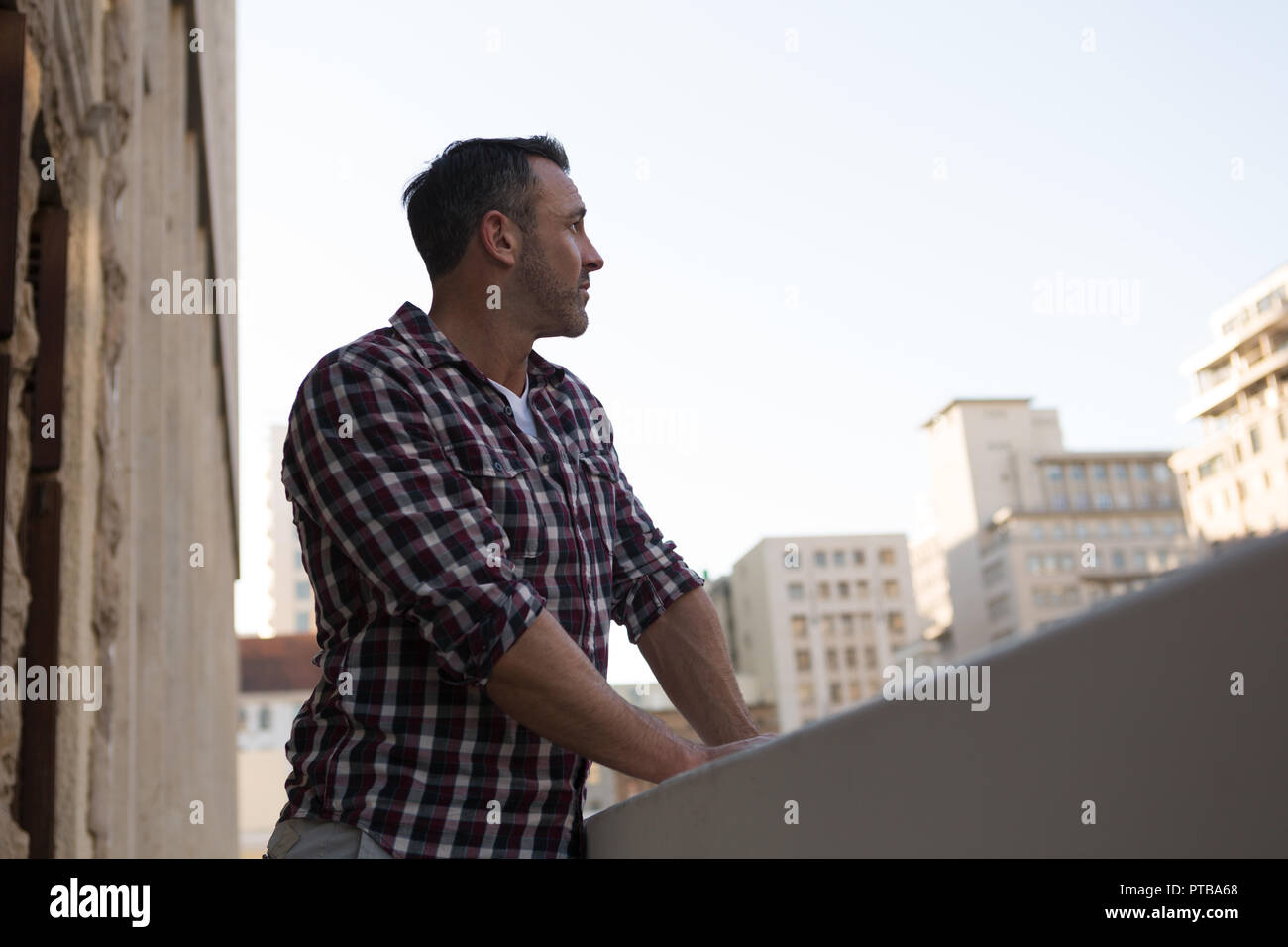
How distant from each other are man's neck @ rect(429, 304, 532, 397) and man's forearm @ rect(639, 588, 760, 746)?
1.55 feet

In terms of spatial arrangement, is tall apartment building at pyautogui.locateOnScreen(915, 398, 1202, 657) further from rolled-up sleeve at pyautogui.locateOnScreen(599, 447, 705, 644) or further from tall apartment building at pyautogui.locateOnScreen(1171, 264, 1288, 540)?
rolled-up sleeve at pyautogui.locateOnScreen(599, 447, 705, 644)

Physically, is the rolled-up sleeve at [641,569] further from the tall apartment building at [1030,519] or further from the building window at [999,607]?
the building window at [999,607]

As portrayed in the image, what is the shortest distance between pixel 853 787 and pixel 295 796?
42.7 inches

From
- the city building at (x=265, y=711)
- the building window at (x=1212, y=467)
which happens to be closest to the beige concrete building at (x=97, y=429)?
the city building at (x=265, y=711)

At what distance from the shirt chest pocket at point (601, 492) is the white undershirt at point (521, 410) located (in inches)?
3.6

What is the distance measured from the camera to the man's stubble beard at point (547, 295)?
7.64 feet

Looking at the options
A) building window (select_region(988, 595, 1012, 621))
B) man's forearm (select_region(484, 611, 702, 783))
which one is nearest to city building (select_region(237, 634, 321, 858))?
building window (select_region(988, 595, 1012, 621))

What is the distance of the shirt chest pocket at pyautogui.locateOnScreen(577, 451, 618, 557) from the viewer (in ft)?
7.06

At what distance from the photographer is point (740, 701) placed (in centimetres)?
227

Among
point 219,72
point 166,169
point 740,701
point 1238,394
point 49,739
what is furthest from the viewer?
point 1238,394

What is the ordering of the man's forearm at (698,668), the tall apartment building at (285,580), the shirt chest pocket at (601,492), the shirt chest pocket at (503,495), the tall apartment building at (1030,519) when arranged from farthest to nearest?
the tall apartment building at (1030,519), the tall apartment building at (285,580), the man's forearm at (698,668), the shirt chest pocket at (601,492), the shirt chest pocket at (503,495)
